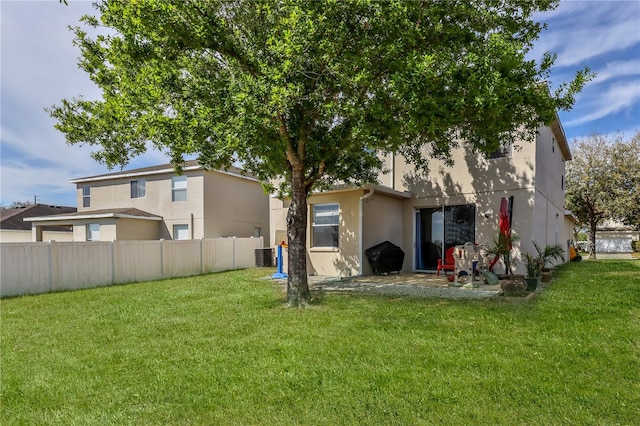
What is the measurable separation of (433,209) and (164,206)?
14.3 metres

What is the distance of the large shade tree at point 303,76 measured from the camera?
20.4 feet

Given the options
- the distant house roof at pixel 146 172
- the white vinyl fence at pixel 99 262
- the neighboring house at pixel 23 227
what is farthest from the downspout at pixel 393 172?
the neighboring house at pixel 23 227

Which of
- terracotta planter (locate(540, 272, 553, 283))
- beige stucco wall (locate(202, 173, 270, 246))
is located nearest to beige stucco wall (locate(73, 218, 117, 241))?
beige stucco wall (locate(202, 173, 270, 246))

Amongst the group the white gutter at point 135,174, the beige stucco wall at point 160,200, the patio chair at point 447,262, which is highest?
the white gutter at point 135,174

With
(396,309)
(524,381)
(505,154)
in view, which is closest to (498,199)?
(505,154)

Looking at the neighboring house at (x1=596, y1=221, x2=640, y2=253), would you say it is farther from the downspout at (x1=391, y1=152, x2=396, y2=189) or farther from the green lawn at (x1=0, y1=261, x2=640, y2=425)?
the green lawn at (x1=0, y1=261, x2=640, y2=425)

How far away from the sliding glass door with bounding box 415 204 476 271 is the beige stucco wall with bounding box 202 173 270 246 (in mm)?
8336

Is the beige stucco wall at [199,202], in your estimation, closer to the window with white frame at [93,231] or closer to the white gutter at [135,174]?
the white gutter at [135,174]

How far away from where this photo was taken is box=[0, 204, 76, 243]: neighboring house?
24.8 metres

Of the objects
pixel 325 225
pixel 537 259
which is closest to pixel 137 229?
pixel 325 225

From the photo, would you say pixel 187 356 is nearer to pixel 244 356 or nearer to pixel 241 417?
pixel 244 356

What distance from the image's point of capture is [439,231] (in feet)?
44.0

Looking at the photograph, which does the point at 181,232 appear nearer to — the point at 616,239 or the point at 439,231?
the point at 439,231

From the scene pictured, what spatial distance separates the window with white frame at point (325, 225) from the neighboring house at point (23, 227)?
19269 mm
